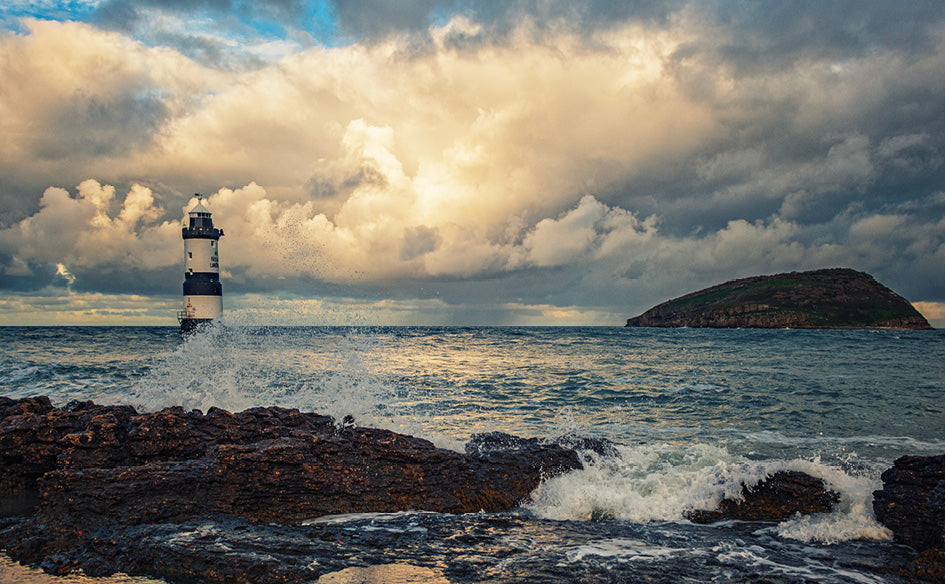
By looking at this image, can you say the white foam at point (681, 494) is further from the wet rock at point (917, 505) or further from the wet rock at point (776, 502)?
the wet rock at point (917, 505)

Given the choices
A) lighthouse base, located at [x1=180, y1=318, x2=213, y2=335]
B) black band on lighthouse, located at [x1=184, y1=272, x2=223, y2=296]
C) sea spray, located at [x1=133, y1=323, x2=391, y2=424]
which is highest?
black band on lighthouse, located at [x1=184, y1=272, x2=223, y2=296]

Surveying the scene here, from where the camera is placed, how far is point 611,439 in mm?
12648

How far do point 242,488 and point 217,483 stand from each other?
33 cm

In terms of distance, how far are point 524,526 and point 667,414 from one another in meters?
10.4

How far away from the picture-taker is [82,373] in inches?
1102

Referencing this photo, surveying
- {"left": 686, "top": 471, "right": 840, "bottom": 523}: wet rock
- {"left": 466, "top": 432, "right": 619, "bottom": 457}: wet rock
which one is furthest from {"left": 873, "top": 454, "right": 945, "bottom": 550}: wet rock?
{"left": 466, "top": 432, "right": 619, "bottom": 457}: wet rock

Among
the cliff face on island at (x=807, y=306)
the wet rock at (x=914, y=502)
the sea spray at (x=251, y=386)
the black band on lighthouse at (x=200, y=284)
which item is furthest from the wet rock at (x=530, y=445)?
the cliff face on island at (x=807, y=306)

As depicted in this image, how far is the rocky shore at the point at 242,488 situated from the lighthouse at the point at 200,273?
39278mm

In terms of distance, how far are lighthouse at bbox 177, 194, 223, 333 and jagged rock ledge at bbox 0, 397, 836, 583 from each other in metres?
39.3

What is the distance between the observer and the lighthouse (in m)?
45.6

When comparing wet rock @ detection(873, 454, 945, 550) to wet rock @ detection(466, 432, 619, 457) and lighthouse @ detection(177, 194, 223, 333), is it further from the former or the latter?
lighthouse @ detection(177, 194, 223, 333)

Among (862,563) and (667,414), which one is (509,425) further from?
(862,563)

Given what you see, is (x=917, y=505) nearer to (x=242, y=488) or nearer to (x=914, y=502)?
(x=914, y=502)

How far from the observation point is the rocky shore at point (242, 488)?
616 centimetres
